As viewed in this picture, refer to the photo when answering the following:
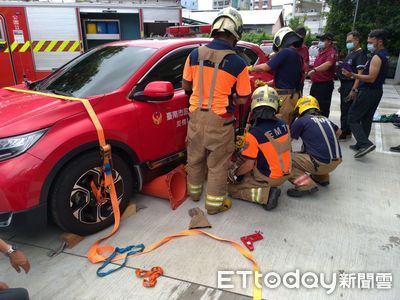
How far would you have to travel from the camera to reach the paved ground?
7.68 feet

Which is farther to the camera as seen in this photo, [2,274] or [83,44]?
[83,44]

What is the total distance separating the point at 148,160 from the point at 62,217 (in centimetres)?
98

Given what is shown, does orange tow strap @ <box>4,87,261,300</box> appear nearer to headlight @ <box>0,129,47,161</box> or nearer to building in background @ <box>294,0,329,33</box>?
headlight @ <box>0,129,47,161</box>

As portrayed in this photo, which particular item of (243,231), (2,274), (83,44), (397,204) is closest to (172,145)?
(243,231)

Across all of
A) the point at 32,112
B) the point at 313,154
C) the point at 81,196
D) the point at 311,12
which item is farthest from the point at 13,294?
the point at 311,12

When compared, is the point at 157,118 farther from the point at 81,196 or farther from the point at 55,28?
the point at 55,28

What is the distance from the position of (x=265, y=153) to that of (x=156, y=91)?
1.24 m

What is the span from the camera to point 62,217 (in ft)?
8.64

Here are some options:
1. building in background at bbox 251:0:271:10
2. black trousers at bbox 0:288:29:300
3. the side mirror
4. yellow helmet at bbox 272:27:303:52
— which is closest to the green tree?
yellow helmet at bbox 272:27:303:52

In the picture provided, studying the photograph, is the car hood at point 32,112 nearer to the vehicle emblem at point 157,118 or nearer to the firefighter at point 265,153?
the vehicle emblem at point 157,118

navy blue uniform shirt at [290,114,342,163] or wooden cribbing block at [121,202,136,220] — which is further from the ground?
navy blue uniform shirt at [290,114,342,163]

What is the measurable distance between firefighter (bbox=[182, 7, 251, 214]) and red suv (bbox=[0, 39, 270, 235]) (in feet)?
0.98

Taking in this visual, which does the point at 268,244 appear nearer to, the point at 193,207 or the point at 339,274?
the point at 339,274

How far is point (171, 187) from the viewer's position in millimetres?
3605
